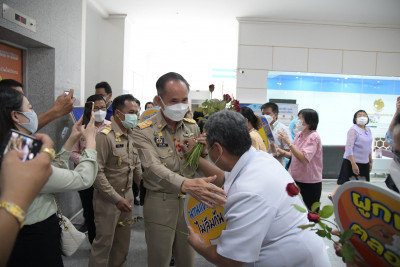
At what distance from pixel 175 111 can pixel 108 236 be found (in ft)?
4.23

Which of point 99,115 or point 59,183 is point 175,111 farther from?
point 99,115

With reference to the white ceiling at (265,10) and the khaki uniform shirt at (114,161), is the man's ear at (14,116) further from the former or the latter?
the white ceiling at (265,10)

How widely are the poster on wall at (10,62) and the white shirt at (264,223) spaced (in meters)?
2.81

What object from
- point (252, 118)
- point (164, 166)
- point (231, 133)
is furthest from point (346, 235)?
point (252, 118)

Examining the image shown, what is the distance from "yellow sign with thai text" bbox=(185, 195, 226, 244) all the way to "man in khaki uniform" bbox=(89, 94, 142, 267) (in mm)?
950

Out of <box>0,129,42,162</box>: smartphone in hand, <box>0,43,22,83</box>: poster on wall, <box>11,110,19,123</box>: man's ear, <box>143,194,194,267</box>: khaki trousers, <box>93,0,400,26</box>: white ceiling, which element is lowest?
<box>143,194,194,267</box>: khaki trousers

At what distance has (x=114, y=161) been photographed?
7.89ft

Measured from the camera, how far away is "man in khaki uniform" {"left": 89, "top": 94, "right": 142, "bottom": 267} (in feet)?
7.39

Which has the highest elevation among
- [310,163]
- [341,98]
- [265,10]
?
[265,10]

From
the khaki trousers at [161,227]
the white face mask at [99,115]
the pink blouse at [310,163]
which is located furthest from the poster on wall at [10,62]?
the pink blouse at [310,163]

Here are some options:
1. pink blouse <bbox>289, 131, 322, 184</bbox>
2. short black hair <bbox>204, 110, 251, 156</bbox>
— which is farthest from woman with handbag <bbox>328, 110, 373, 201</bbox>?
short black hair <bbox>204, 110, 251, 156</bbox>

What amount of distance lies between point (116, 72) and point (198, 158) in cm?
540

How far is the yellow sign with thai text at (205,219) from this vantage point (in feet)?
4.33

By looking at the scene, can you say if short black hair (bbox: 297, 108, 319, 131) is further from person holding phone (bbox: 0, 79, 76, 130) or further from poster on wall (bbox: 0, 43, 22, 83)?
poster on wall (bbox: 0, 43, 22, 83)
